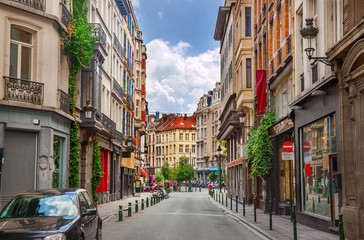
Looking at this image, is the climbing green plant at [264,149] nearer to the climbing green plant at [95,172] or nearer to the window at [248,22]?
the climbing green plant at [95,172]

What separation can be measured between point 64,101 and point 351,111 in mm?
12672

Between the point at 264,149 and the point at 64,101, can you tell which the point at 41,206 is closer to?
the point at 64,101

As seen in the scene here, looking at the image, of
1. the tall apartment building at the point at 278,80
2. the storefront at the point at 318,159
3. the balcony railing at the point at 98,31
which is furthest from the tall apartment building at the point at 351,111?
the balcony railing at the point at 98,31

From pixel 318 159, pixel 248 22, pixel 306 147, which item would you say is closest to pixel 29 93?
pixel 306 147

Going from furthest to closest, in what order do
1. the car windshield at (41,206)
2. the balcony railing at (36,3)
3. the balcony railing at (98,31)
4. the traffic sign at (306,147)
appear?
the balcony railing at (98,31) → the balcony railing at (36,3) → the traffic sign at (306,147) → the car windshield at (41,206)

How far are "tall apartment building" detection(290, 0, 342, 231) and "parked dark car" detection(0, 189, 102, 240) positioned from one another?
8.12 meters

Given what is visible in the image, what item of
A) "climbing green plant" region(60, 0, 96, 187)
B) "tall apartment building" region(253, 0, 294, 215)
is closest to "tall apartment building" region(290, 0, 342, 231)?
"tall apartment building" region(253, 0, 294, 215)

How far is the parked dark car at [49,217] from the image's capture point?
7.96m

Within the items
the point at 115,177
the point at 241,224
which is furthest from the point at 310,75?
the point at 115,177

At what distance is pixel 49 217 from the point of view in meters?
8.96

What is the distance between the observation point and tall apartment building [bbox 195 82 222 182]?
97688 mm

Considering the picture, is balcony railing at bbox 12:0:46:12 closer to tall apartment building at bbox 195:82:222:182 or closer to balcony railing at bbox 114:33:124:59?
balcony railing at bbox 114:33:124:59

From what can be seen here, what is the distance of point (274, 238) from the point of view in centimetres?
1390

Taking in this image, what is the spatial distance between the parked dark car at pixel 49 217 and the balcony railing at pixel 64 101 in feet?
35.4
